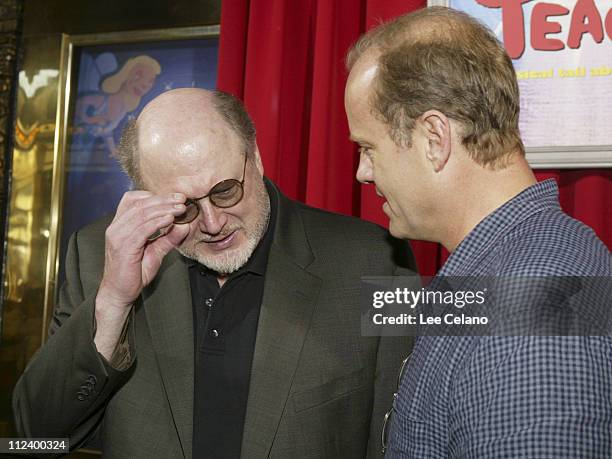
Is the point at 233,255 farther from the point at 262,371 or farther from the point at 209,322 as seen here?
the point at 262,371

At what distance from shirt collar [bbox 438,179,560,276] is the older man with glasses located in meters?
0.55

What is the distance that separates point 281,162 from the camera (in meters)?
2.23

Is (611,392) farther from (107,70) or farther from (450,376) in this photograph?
(107,70)

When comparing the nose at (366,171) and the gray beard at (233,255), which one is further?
the gray beard at (233,255)

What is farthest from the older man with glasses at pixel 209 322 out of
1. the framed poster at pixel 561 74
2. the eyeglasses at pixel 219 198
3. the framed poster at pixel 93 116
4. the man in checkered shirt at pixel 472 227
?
the framed poster at pixel 93 116

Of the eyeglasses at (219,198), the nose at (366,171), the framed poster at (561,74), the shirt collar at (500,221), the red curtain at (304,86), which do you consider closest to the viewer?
the shirt collar at (500,221)

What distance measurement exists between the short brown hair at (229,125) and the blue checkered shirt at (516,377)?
75 cm

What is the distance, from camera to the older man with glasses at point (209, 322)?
143 centimetres

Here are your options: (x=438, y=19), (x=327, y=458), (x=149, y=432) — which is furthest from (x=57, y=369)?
(x=438, y=19)

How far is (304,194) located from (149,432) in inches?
40.9

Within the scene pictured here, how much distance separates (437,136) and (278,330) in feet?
2.07

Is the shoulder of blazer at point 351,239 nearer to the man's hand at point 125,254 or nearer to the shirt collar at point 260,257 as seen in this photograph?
the shirt collar at point 260,257

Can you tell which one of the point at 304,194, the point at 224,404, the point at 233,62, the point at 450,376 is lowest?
the point at 224,404

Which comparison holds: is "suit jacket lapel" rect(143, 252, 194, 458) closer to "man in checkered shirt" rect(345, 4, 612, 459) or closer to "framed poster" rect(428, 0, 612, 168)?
"man in checkered shirt" rect(345, 4, 612, 459)
